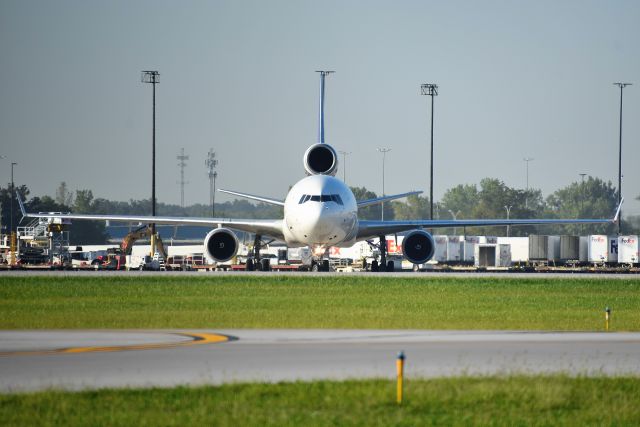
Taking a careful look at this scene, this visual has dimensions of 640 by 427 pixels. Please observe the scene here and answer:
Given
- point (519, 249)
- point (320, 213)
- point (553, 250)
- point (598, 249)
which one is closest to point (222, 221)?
point (320, 213)

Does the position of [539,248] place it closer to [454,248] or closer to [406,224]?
[454,248]

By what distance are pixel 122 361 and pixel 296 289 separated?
2562cm

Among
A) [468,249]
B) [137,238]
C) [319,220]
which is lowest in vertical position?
[468,249]

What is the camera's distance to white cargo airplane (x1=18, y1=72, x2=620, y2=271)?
195 feet

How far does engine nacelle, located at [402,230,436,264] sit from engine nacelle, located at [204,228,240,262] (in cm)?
924

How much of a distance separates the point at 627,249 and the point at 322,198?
4857 centimetres

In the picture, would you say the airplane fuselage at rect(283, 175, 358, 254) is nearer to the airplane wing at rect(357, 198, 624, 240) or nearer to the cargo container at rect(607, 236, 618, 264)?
the airplane wing at rect(357, 198, 624, 240)

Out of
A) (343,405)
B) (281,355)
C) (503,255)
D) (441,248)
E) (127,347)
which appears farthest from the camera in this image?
(441,248)

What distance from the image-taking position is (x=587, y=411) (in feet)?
56.1

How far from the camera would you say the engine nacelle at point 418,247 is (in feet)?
213

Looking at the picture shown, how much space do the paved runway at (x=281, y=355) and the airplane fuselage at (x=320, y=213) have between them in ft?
99.3

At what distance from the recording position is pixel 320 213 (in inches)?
2301

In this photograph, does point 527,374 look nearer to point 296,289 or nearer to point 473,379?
point 473,379

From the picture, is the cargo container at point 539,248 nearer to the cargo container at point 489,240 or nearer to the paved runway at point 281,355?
the cargo container at point 489,240
